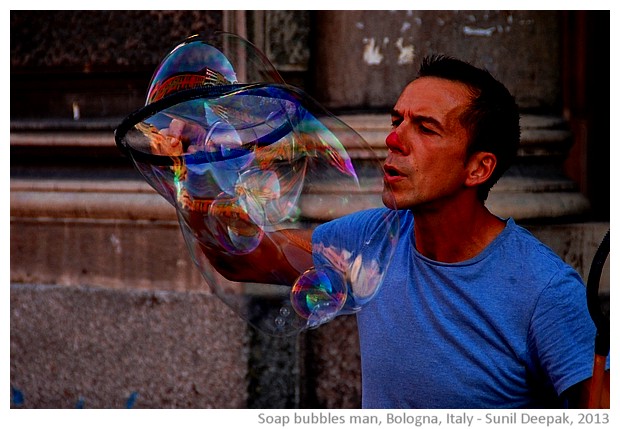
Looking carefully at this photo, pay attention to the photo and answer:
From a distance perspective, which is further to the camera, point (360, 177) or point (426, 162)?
point (360, 177)

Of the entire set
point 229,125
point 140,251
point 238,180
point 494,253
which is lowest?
point 140,251

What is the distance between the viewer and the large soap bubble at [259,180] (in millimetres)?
2186

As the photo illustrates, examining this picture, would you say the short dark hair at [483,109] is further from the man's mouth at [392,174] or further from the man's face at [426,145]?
the man's mouth at [392,174]

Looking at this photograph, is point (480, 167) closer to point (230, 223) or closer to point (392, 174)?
point (392, 174)

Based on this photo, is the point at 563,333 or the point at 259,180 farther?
the point at 259,180

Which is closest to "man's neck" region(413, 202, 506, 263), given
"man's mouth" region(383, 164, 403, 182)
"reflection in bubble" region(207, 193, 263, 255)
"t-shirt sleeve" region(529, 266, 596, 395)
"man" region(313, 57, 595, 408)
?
"man" region(313, 57, 595, 408)

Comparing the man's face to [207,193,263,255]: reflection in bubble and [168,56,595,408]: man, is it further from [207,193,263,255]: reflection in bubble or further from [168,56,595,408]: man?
[207,193,263,255]: reflection in bubble

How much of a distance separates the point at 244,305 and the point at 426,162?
28.1 inches

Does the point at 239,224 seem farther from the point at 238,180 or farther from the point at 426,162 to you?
the point at 426,162

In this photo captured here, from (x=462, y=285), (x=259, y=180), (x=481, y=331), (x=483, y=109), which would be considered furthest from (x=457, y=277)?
(x=259, y=180)

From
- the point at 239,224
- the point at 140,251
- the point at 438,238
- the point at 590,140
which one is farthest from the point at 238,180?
the point at 590,140

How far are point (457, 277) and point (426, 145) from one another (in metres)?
0.32

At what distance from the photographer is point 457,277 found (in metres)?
2.08

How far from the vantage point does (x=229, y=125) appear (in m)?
2.19
